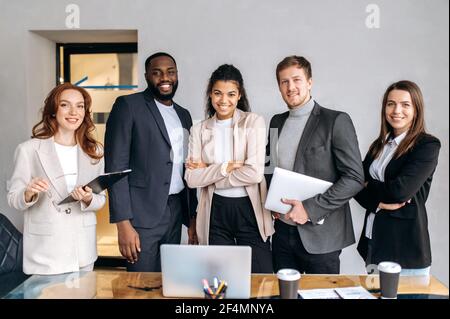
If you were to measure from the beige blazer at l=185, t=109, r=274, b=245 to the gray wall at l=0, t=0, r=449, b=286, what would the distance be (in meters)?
0.24

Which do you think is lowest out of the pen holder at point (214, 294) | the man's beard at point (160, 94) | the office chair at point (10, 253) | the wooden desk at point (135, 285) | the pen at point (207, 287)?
the office chair at point (10, 253)

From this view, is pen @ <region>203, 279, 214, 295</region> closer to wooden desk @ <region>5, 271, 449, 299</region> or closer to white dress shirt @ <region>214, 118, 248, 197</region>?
wooden desk @ <region>5, 271, 449, 299</region>

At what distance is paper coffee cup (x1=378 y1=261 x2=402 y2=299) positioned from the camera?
4.57ft

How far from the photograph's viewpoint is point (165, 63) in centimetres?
251

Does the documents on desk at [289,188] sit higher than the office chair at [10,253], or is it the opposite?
the documents on desk at [289,188]

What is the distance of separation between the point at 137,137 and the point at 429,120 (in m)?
1.67

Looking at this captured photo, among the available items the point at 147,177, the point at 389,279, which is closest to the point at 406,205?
the point at 389,279

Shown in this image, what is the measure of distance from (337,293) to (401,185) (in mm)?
761

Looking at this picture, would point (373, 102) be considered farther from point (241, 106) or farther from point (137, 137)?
point (137, 137)

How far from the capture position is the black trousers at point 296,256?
2.12 m

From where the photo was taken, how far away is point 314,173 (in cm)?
215

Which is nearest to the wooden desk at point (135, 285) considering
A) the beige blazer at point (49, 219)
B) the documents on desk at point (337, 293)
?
the documents on desk at point (337, 293)

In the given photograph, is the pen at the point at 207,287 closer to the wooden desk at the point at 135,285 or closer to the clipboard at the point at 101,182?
the wooden desk at the point at 135,285

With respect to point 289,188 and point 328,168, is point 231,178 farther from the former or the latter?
point 328,168
